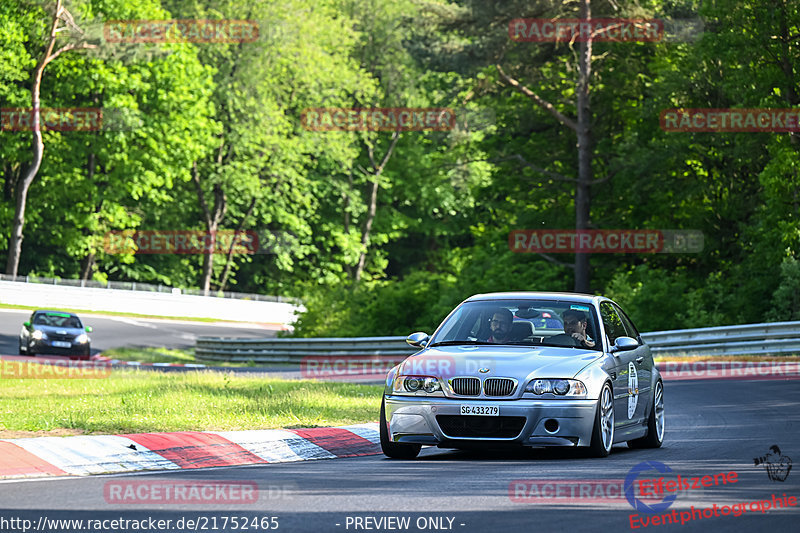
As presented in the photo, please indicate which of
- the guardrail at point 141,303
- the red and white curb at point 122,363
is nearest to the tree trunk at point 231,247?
the guardrail at point 141,303

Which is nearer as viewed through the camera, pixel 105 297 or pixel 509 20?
pixel 509 20

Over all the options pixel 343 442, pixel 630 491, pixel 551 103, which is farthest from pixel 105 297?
pixel 630 491

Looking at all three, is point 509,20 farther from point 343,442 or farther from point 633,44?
point 343,442

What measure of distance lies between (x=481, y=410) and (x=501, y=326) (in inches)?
59.9

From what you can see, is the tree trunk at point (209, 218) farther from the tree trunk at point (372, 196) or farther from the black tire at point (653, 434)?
the black tire at point (653, 434)

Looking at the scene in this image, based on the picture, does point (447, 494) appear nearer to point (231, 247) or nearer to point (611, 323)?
point (611, 323)

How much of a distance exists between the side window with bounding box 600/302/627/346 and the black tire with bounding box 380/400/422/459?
7.69 feet

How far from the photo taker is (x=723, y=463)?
10.8 m

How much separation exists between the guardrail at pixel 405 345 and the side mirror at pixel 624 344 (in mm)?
16143

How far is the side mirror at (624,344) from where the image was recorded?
39.9 feet

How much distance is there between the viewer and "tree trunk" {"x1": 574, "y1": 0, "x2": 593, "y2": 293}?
39.7 metres

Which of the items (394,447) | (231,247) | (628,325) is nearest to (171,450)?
(394,447)

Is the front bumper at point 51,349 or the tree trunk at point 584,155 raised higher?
the tree trunk at point 584,155

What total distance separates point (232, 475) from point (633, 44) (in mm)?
35044
